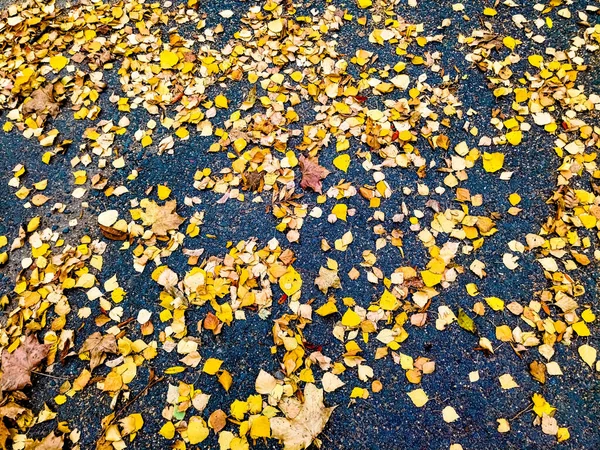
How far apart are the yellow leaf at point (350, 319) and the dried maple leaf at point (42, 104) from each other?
249 centimetres

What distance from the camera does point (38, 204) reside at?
9.64 ft

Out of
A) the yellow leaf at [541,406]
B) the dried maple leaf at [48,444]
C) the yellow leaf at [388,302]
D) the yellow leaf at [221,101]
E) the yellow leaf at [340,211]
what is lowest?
the yellow leaf at [541,406]

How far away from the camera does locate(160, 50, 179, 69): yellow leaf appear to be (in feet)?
11.3

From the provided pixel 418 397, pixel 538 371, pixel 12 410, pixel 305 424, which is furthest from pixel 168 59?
pixel 538 371

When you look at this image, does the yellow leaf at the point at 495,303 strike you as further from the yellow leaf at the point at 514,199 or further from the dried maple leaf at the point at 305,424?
the dried maple leaf at the point at 305,424

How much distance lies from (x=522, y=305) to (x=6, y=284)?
289cm

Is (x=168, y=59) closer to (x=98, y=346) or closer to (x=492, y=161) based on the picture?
(x=98, y=346)

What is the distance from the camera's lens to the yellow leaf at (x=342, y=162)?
→ 2.94m

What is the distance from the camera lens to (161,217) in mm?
2822

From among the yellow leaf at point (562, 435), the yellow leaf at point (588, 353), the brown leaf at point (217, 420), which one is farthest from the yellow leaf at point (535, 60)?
the brown leaf at point (217, 420)

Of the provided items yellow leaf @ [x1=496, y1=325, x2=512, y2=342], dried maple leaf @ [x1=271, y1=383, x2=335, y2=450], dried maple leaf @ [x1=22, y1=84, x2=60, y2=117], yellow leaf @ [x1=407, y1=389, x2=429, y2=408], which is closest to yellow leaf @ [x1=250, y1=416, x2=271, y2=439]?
dried maple leaf @ [x1=271, y1=383, x2=335, y2=450]

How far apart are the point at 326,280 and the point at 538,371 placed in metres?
1.15

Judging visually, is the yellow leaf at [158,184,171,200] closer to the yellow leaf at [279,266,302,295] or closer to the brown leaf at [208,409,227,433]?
the yellow leaf at [279,266,302,295]

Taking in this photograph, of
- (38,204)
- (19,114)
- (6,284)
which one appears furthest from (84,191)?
(19,114)
